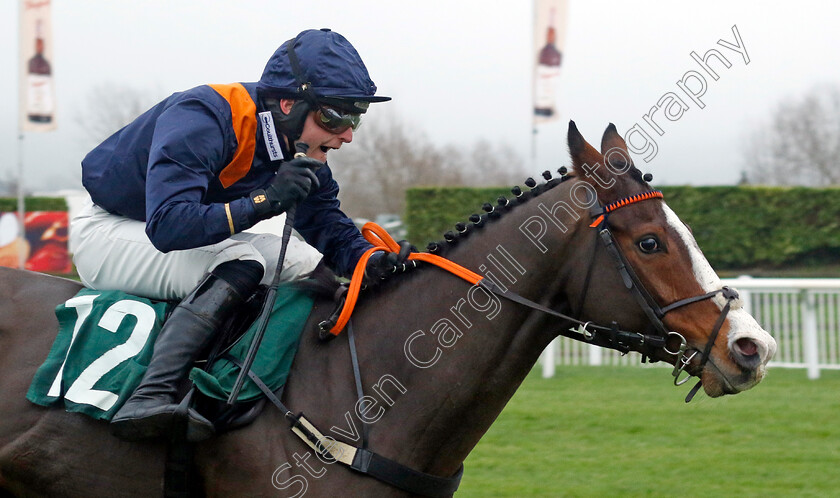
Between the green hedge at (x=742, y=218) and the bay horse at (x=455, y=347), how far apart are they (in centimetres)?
1701

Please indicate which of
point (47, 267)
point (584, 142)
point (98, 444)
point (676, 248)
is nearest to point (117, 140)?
point (98, 444)

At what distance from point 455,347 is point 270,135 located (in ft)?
2.98

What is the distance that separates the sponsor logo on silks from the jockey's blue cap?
0.27 feet

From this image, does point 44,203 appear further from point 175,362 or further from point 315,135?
point 175,362

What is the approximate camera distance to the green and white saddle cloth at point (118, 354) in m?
2.59

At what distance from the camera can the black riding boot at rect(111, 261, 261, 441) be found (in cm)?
247

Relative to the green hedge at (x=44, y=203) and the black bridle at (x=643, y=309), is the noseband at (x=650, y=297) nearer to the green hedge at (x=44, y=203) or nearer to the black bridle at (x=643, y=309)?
the black bridle at (x=643, y=309)

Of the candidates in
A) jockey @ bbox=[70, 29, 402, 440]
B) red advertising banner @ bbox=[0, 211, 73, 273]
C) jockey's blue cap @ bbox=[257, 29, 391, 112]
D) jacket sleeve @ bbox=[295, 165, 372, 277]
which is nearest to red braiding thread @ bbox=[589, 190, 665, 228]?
jockey @ bbox=[70, 29, 402, 440]

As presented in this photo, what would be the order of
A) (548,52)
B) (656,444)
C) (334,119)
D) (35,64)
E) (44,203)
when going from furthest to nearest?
(44,203) < (35,64) < (548,52) < (656,444) < (334,119)

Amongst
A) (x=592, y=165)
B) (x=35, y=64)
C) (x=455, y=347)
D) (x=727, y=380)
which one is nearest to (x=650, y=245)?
(x=592, y=165)

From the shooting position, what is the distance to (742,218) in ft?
66.6

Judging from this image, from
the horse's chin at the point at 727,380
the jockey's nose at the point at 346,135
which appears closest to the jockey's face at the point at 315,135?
the jockey's nose at the point at 346,135

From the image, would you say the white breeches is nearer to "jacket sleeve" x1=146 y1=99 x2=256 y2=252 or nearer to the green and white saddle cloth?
the green and white saddle cloth

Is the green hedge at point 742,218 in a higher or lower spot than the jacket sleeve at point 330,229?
lower
